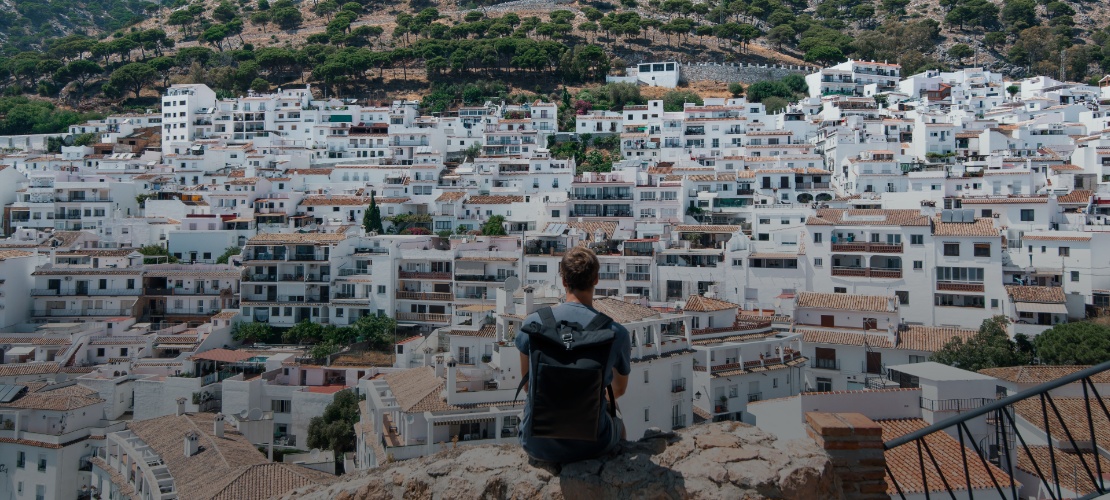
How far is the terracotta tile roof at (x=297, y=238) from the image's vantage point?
1292 inches

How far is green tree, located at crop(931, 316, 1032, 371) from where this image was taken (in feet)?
70.9

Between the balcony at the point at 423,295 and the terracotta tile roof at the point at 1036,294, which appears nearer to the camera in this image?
the terracotta tile roof at the point at 1036,294

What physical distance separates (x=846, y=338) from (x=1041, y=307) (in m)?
6.90

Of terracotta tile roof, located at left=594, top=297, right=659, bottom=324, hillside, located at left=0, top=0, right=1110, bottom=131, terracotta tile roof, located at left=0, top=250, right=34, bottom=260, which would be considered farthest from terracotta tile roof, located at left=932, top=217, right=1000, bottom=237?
hillside, located at left=0, top=0, right=1110, bottom=131

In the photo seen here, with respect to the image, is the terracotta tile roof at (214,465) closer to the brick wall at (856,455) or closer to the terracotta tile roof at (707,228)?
the brick wall at (856,455)

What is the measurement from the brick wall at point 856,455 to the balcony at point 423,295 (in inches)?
1051

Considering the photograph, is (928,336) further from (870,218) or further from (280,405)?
(280,405)

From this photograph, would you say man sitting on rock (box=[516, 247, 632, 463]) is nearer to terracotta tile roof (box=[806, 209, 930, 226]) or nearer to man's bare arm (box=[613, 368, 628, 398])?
man's bare arm (box=[613, 368, 628, 398])

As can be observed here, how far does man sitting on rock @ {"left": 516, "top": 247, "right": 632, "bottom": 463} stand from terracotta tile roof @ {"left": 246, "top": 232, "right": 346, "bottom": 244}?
29.5m

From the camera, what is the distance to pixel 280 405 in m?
24.8

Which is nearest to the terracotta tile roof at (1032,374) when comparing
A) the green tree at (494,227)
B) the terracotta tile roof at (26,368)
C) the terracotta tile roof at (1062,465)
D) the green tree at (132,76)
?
the terracotta tile roof at (1062,465)

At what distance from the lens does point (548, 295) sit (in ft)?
75.4

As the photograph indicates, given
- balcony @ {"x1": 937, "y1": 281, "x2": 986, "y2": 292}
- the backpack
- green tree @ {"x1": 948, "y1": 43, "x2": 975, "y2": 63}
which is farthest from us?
green tree @ {"x1": 948, "y1": 43, "x2": 975, "y2": 63}

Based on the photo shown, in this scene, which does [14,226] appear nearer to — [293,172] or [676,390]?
[293,172]
